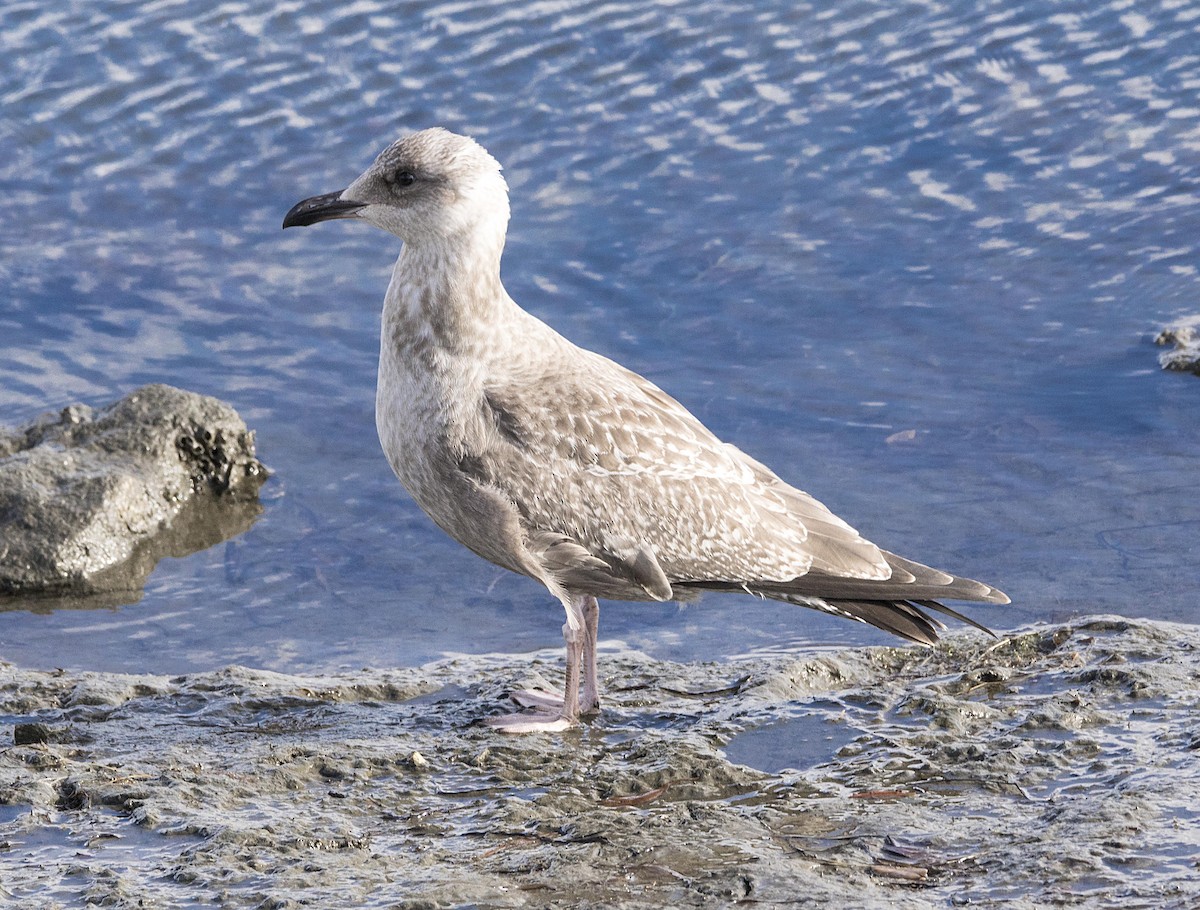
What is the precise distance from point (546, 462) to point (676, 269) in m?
5.05

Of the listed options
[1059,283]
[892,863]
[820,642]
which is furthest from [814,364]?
[892,863]

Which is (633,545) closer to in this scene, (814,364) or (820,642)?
(820,642)

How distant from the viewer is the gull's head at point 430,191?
6164 millimetres

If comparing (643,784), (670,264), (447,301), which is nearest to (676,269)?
(670,264)

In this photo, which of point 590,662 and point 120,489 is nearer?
point 590,662

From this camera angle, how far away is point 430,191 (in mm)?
6168

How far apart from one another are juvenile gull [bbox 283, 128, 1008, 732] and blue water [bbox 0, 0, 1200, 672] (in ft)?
3.04

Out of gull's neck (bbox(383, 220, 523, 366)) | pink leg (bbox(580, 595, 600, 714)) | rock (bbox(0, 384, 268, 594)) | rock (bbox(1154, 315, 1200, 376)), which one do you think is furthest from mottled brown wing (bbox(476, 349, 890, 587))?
rock (bbox(1154, 315, 1200, 376))

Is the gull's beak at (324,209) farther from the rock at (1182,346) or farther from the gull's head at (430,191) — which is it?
the rock at (1182,346)

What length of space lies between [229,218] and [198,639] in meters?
5.05

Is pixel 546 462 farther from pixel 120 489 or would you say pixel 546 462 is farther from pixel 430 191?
pixel 120 489

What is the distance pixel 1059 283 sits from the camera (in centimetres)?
1052

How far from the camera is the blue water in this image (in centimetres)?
777

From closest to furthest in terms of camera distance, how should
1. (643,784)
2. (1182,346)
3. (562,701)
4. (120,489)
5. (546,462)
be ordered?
(643,784), (546,462), (562,701), (120,489), (1182,346)
